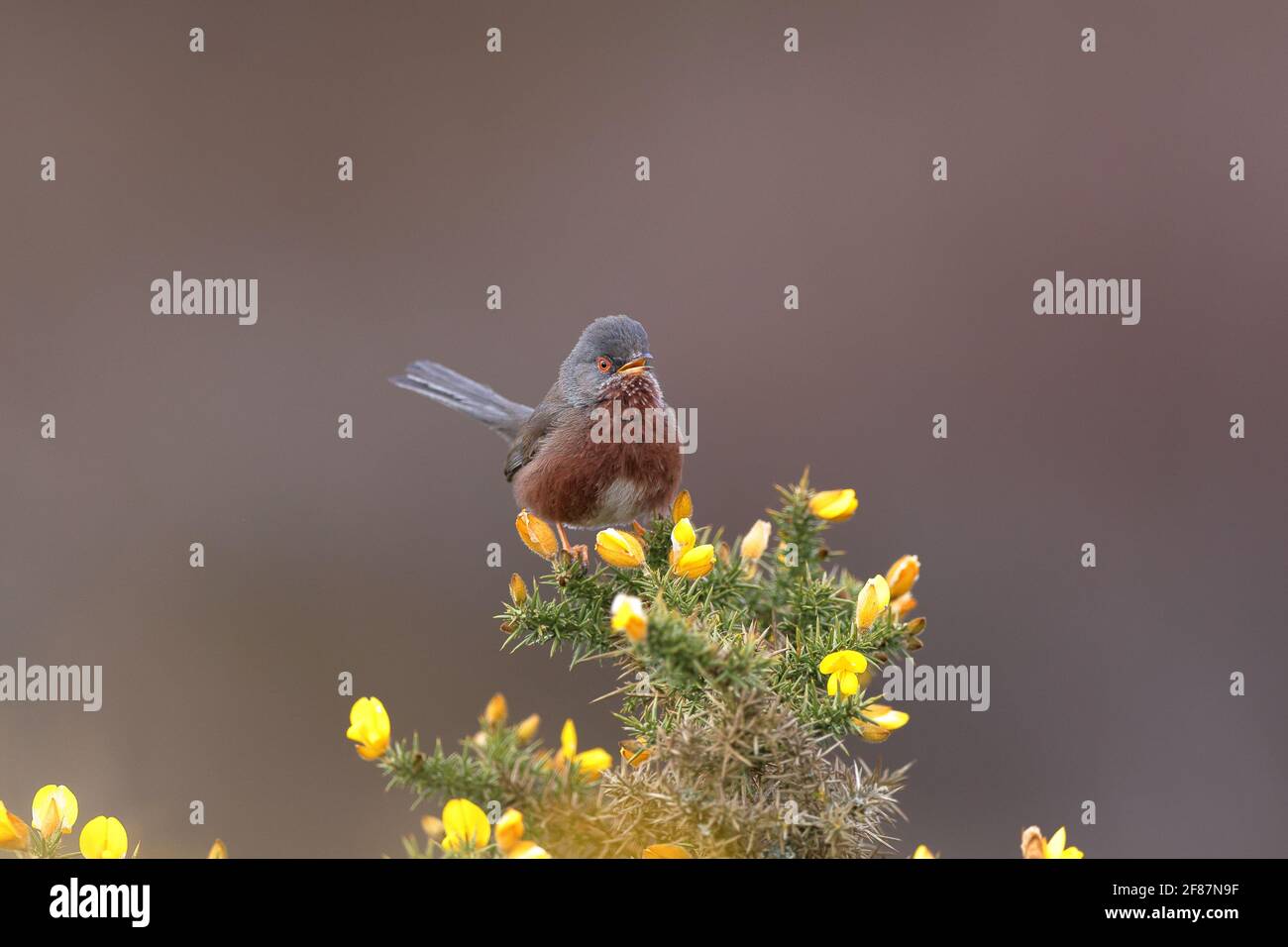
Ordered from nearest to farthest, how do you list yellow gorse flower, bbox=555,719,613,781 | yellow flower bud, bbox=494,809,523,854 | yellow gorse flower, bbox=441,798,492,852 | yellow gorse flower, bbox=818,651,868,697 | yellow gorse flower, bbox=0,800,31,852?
yellow flower bud, bbox=494,809,523,854 < yellow gorse flower, bbox=441,798,492,852 < yellow gorse flower, bbox=0,800,31,852 < yellow gorse flower, bbox=555,719,613,781 < yellow gorse flower, bbox=818,651,868,697

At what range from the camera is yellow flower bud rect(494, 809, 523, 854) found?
1.54 metres

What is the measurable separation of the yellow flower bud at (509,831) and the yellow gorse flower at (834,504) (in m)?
1.10

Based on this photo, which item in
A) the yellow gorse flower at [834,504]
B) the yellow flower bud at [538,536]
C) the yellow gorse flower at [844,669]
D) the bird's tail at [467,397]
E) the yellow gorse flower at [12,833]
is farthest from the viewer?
the bird's tail at [467,397]

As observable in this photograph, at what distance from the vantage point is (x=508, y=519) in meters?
6.80

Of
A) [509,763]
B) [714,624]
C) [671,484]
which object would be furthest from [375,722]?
[671,484]

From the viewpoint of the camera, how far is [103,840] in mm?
1755

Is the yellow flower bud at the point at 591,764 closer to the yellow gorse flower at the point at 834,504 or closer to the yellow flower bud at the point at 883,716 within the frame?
the yellow flower bud at the point at 883,716

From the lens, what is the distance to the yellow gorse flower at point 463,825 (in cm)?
166

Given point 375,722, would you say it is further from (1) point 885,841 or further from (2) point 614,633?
(1) point 885,841

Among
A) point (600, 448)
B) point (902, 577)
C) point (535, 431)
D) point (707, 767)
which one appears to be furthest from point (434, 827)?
point (535, 431)

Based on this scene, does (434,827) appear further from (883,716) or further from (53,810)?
(883,716)

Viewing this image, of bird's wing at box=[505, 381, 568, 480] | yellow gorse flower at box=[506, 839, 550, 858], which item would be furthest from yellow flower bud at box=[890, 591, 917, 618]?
bird's wing at box=[505, 381, 568, 480]

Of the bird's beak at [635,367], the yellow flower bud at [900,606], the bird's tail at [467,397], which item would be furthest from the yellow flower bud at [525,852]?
the bird's tail at [467,397]

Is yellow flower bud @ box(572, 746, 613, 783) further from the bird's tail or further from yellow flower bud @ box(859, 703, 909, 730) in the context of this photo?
the bird's tail
